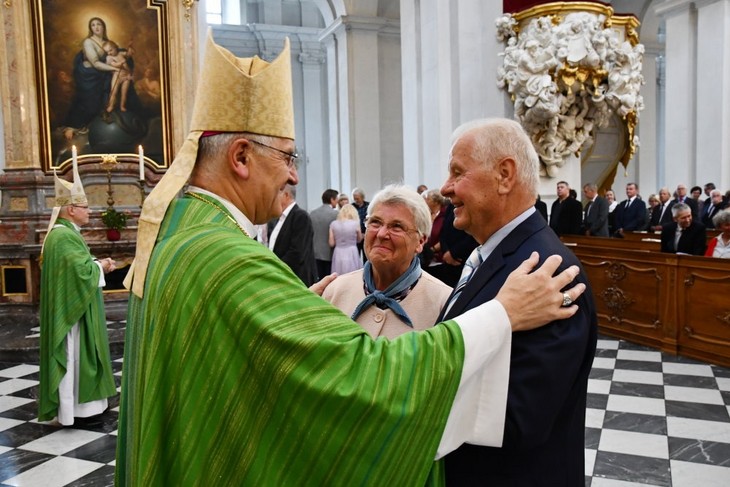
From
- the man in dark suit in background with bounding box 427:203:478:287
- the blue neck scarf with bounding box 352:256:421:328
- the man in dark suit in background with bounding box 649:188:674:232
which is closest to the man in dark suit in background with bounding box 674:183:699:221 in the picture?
the man in dark suit in background with bounding box 649:188:674:232

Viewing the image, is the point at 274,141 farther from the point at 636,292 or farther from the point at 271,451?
the point at 636,292

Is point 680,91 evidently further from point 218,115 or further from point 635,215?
point 218,115

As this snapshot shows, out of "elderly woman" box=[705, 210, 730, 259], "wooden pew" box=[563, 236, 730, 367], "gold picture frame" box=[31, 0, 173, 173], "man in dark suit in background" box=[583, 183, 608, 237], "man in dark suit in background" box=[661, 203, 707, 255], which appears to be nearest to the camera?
"wooden pew" box=[563, 236, 730, 367]

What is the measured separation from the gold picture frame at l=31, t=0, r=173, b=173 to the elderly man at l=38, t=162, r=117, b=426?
5.29 m

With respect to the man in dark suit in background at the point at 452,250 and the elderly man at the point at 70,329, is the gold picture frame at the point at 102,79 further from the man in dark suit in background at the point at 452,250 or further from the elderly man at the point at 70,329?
the man in dark suit in background at the point at 452,250

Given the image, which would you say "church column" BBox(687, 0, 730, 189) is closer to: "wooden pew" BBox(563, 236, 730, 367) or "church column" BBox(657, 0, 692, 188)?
"church column" BBox(657, 0, 692, 188)

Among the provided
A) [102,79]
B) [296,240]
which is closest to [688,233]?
[296,240]

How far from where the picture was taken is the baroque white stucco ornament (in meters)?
9.69

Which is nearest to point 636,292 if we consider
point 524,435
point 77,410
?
point 77,410

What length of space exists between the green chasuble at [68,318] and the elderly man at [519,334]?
436 centimetres

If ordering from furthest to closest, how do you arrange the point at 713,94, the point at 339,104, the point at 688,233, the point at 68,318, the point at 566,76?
the point at 339,104 < the point at 713,94 < the point at 566,76 < the point at 688,233 < the point at 68,318

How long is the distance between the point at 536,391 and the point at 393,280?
51.0 inches

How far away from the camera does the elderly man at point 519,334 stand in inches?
59.9

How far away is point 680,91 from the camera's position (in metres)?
14.8
